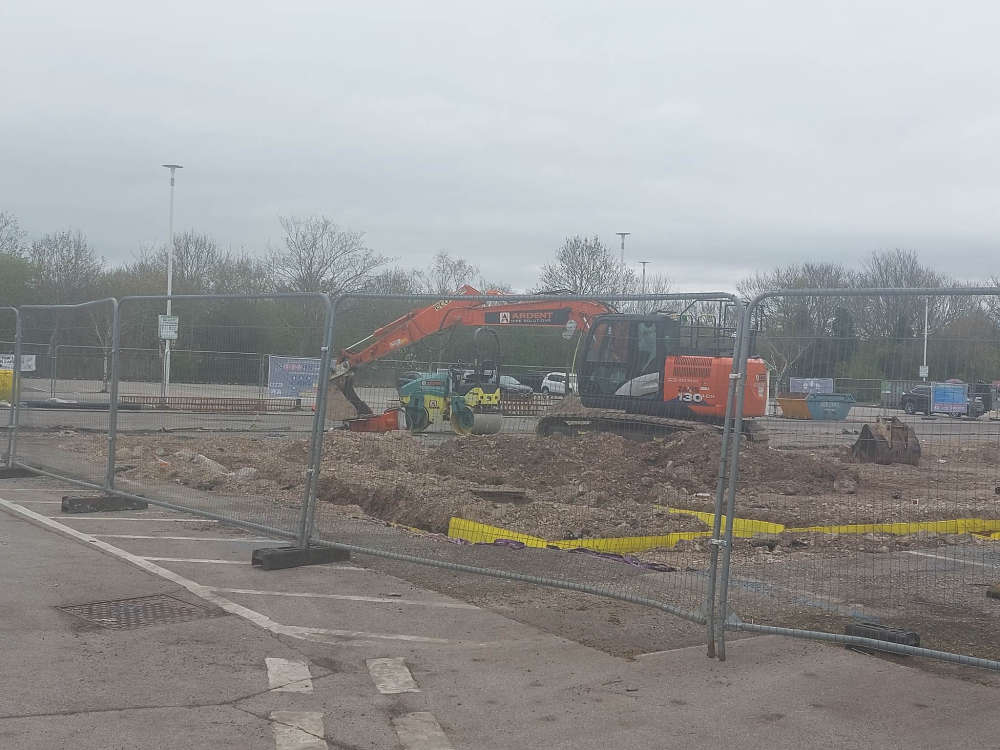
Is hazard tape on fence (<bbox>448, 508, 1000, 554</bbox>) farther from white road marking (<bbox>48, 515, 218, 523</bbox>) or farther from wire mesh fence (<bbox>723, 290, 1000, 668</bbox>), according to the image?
white road marking (<bbox>48, 515, 218, 523</bbox>)

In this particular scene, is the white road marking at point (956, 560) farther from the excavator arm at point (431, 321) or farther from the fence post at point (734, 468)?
the excavator arm at point (431, 321)

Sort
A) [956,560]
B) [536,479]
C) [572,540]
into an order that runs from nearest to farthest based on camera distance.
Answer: [956,560]
[572,540]
[536,479]

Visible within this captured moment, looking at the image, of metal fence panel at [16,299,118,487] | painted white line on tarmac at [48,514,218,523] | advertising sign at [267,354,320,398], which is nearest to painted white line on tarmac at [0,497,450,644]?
painted white line on tarmac at [48,514,218,523]

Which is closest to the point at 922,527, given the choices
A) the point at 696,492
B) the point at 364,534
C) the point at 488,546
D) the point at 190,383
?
the point at 696,492

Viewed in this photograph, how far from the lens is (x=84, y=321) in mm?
12539

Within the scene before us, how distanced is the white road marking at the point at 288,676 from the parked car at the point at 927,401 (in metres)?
3.98

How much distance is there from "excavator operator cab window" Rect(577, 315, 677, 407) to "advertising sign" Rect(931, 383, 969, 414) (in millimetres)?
4256

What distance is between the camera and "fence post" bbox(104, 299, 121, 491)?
11023 millimetres

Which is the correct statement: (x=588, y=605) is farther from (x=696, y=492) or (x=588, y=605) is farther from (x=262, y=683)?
(x=696, y=492)

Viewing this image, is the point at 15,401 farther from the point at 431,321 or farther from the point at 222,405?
the point at 431,321

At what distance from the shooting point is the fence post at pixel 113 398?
36.2 ft

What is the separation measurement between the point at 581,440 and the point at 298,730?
29.1ft

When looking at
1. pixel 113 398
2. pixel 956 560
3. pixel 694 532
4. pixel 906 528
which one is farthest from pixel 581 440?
pixel 113 398

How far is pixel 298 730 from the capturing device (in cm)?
470
